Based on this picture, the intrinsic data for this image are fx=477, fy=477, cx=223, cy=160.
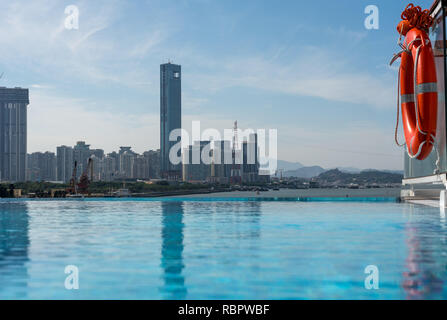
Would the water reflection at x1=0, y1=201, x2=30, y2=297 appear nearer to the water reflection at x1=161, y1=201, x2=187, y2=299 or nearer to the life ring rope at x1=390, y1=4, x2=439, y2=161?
the water reflection at x1=161, y1=201, x2=187, y2=299

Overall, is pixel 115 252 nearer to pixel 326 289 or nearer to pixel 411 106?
pixel 326 289

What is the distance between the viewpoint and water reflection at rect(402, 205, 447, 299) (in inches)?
294

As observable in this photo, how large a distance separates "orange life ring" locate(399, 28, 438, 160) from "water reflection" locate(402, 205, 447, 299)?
10155 mm

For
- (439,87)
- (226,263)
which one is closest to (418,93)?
(439,87)

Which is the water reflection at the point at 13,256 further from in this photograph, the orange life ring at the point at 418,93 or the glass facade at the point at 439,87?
the glass facade at the point at 439,87

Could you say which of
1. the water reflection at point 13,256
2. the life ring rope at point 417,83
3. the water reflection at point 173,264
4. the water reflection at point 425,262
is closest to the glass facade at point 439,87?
the life ring rope at point 417,83

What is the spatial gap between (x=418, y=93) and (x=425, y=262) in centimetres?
1787

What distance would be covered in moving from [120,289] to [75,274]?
5.63 ft

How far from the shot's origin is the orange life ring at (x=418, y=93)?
25578 mm

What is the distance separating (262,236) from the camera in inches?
604

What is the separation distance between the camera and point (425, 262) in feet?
33.2

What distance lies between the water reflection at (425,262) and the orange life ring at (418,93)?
10.2m

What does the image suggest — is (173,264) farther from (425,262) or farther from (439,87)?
(439,87)
